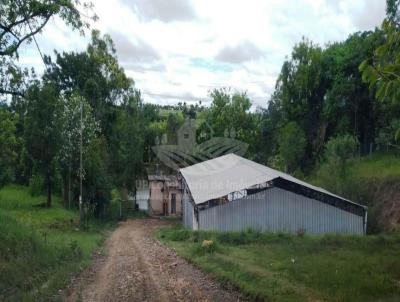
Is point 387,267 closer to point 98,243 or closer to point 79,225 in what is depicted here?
point 98,243

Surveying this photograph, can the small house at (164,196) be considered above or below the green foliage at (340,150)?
below

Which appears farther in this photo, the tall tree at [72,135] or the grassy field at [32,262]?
the tall tree at [72,135]

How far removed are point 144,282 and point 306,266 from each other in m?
4.98

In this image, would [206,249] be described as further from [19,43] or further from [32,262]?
[19,43]

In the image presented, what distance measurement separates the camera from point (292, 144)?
50.0 metres

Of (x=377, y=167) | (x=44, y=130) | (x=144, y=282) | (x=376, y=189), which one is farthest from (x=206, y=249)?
(x=377, y=167)

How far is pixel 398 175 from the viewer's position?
115 feet

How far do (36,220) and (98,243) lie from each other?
14.6 ft

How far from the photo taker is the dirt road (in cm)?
1173

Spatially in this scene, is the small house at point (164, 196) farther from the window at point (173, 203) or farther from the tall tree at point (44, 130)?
the tall tree at point (44, 130)

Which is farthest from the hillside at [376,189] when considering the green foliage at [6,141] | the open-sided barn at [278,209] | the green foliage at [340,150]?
the green foliage at [6,141]

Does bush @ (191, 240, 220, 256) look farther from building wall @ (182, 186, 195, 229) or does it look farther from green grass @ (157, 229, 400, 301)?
building wall @ (182, 186, 195, 229)

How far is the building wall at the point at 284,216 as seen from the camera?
1083 inches

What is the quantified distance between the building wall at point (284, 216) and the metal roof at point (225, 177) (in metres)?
0.83
